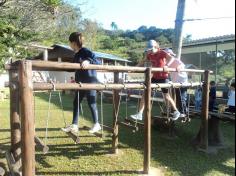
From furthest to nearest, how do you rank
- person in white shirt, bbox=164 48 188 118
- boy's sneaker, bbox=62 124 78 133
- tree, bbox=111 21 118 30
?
tree, bbox=111 21 118 30 < person in white shirt, bbox=164 48 188 118 < boy's sneaker, bbox=62 124 78 133

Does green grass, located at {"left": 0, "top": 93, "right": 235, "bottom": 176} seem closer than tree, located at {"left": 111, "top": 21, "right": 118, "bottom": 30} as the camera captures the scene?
Yes

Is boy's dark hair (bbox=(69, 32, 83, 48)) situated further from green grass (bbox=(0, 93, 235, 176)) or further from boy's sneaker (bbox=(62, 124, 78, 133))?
green grass (bbox=(0, 93, 235, 176))

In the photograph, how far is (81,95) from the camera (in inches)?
220

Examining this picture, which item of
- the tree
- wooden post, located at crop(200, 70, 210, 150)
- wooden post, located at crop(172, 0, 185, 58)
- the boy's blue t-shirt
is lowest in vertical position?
wooden post, located at crop(200, 70, 210, 150)

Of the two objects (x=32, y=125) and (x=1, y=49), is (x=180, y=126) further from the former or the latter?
(x=32, y=125)

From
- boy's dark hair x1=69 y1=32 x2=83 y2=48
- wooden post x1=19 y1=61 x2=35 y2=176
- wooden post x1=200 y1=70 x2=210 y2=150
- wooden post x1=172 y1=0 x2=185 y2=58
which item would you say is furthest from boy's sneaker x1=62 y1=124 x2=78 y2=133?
wooden post x1=172 y1=0 x2=185 y2=58

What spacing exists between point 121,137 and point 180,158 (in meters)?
1.79

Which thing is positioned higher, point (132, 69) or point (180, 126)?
point (132, 69)

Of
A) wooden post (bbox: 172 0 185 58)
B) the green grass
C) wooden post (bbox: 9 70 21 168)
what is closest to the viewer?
wooden post (bbox: 9 70 21 168)

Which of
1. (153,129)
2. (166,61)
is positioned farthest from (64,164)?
(153,129)

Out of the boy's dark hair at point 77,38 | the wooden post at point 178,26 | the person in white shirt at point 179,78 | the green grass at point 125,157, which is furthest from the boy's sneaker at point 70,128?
the wooden post at point 178,26

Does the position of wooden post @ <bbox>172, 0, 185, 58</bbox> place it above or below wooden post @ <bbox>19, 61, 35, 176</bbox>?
above

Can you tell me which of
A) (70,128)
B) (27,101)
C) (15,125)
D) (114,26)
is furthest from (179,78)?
(114,26)

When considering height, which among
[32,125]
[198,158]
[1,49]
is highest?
[1,49]
